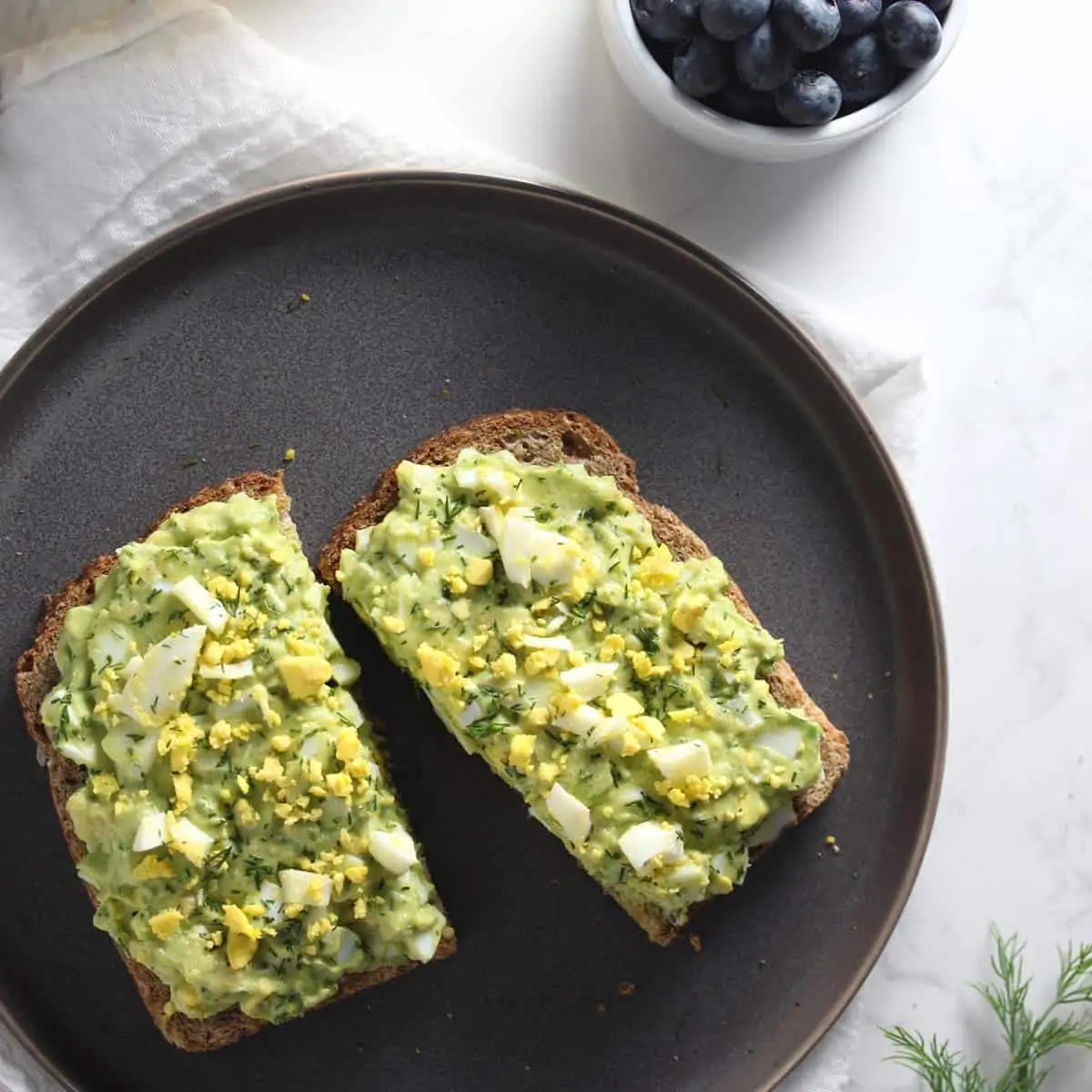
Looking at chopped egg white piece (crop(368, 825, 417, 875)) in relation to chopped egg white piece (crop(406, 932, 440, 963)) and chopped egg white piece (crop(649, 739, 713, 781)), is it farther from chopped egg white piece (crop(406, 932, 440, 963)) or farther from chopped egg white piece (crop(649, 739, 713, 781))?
chopped egg white piece (crop(649, 739, 713, 781))

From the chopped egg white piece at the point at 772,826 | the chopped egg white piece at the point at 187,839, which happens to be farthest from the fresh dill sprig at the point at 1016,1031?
the chopped egg white piece at the point at 187,839

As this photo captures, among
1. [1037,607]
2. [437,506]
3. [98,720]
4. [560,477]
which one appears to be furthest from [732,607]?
[98,720]

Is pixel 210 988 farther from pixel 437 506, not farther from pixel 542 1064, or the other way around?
pixel 437 506

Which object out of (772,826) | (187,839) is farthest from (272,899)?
(772,826)

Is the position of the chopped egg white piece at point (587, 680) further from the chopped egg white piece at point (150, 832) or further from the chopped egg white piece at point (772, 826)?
the chopped egg white piece at point (150, 832)

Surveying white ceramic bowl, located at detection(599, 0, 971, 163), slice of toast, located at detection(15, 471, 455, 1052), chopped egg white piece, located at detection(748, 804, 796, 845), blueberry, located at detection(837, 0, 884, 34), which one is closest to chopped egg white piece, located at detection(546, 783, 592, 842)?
chopped egg white piece, located at detection(748, 804, 796, 845)

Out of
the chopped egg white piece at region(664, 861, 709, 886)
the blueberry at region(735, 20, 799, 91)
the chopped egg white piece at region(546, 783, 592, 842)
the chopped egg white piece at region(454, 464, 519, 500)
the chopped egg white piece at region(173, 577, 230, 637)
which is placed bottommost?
the chopped egg white piece at region(664, 861, 709, 886)
